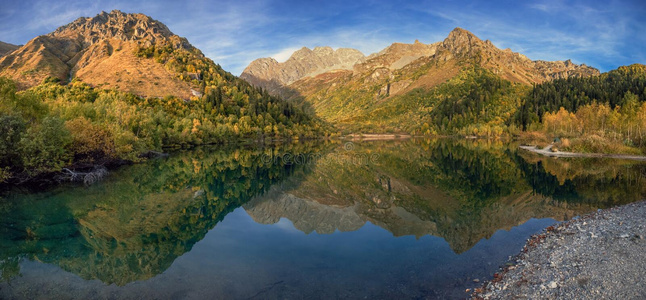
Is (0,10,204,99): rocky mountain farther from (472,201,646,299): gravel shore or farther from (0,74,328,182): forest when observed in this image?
(472,201,646,299): gravel shore

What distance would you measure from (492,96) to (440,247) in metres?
205

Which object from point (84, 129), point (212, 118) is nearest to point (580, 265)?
point (84, 129)

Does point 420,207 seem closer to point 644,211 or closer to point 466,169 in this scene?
point 644,211

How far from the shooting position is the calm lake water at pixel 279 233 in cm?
1184

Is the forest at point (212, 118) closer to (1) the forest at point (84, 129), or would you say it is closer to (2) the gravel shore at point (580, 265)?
(1) the forest at point (84, 129)

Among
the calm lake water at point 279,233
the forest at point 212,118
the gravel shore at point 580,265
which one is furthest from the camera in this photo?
the forest at point 212,118

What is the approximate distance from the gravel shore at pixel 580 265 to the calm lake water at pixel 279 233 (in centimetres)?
105

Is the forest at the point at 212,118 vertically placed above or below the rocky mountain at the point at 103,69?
below

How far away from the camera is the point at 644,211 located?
17.7 m

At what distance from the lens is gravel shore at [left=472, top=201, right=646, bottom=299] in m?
9.54

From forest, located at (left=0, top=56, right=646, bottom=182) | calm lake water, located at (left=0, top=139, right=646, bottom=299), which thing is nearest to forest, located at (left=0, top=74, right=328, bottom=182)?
forest, located at (left=0, top=56, right=646, bottom=182)

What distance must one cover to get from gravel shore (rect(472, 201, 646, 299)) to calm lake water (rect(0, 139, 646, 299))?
1.05 meters

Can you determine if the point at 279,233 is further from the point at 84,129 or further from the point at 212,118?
the point at 212,118

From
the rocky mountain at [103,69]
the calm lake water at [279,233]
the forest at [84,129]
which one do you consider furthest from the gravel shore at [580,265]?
the rocky mountain at [103,69]
